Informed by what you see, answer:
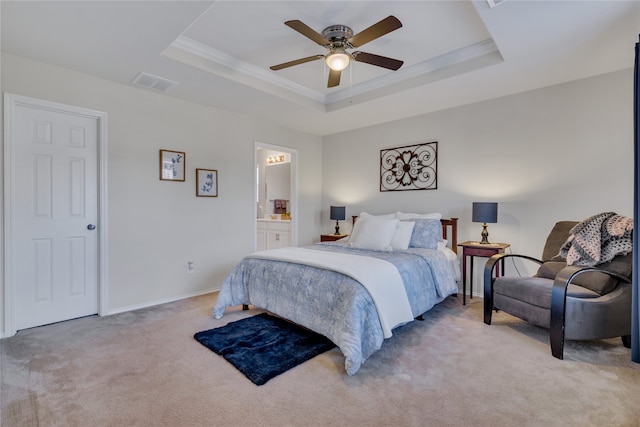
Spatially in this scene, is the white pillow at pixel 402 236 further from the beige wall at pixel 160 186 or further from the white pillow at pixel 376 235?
the beige wall at pixel 160 186

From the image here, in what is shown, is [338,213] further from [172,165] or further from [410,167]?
[172,165]

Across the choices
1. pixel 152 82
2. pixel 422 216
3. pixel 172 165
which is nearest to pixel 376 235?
pixel 422 216

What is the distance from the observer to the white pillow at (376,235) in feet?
11.5

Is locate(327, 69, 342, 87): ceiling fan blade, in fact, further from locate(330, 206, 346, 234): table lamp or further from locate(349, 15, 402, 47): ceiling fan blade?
locate(330, 206, 346, 234): table lamp

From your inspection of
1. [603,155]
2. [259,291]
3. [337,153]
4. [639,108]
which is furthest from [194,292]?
[603,155]

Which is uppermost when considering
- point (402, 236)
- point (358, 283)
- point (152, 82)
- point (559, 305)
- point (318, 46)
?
point (318, 46)

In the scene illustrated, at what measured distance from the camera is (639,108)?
201cm

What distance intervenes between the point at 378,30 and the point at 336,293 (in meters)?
1.92

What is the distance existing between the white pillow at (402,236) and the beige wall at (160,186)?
212 cm

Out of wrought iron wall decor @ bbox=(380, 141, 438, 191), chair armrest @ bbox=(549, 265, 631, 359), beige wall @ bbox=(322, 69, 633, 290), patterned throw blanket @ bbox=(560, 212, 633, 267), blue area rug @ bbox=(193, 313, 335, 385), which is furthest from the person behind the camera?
wrought iron wall decor @ bbox=(380, 141, 438, 191)

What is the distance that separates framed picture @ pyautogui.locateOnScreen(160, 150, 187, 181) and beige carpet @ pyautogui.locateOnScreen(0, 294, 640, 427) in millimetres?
1774

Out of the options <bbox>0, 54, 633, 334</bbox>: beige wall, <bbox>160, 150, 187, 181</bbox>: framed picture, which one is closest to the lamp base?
<bbox>0, 54, 633, 334</bbox>: beige wall

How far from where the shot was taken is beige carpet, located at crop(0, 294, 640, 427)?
66.4 inches

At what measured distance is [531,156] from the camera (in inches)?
141
